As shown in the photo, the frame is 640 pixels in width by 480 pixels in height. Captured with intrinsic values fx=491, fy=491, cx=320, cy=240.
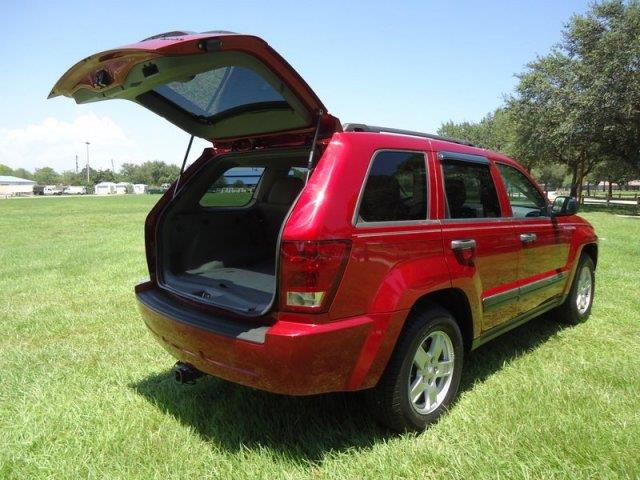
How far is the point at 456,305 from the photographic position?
11.0 feet

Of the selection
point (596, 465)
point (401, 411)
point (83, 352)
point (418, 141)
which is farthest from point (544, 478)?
point (83, 352)

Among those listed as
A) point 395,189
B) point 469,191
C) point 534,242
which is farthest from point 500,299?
point 395,189

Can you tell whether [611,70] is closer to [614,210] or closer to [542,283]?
[614,210]

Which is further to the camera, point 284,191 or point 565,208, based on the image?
point 565,208

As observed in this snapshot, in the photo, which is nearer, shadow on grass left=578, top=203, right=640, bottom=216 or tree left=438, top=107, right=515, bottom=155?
shadow on grass left=578, top=203, right=640, bottom=216

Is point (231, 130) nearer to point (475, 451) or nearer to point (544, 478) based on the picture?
point (475, 451)

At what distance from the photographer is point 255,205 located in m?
4.41

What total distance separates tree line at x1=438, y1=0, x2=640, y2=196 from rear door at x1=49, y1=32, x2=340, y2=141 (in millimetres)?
21410

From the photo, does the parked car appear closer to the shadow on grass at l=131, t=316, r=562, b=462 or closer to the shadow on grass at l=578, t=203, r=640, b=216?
the shadow on grass at l=578, t=203, r=640, b=216

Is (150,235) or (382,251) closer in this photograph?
(382,251)

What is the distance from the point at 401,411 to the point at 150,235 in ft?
7.02

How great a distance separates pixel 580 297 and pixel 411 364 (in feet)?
10.8

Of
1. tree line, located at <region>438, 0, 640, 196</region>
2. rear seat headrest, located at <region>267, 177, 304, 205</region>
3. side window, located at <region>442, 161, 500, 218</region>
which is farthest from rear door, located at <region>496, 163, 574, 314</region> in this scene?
tree line, located at <region>438, 0, 640, 196</region>

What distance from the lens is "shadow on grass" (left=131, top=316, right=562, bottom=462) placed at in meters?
2.89
